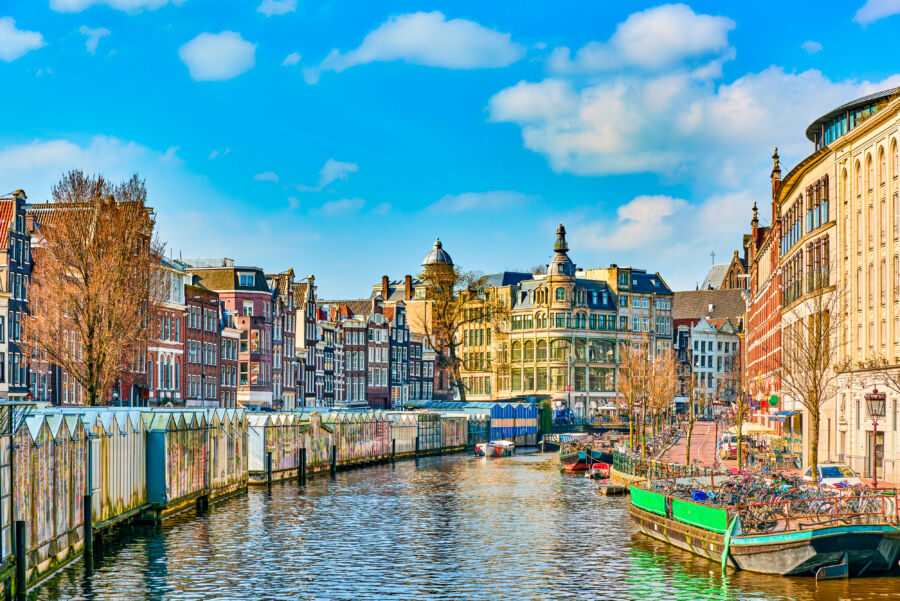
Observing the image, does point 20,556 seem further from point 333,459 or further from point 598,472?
point 333,459

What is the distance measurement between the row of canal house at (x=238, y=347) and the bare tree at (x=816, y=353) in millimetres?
41352

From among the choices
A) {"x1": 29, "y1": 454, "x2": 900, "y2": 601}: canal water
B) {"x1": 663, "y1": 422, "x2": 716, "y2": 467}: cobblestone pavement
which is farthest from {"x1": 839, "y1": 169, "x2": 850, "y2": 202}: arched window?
{"x1": 29, "y1": 454, "x2": 900, "y2": 601}: canal water

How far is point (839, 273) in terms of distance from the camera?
71938 mm

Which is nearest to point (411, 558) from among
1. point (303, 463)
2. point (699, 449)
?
point (303, 463)

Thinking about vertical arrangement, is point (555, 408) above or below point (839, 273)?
below

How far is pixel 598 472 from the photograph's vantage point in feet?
299

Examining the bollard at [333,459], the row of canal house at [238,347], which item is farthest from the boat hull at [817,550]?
the bollard at [333,459]

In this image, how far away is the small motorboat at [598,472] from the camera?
297ft

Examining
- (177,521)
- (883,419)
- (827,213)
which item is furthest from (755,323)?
(177,521)

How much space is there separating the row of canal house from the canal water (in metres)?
28.9

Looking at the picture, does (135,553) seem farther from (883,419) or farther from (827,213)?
(827,213)

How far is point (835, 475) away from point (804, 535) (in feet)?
63.8

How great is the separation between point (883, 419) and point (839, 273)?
417 inches

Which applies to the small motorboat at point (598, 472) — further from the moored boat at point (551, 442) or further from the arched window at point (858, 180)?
the moored boat at point (551, 442)
